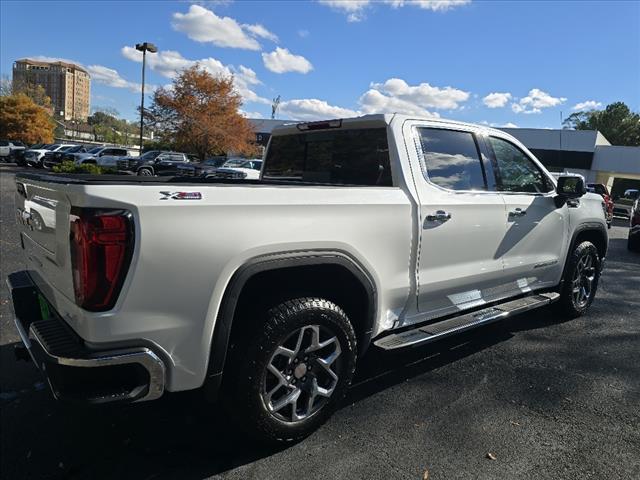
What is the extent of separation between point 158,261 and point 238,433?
1352 millimetres

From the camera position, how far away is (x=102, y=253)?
2078mm

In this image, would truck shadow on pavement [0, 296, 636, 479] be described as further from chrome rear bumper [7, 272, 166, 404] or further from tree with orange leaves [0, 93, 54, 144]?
tree with orange leaves [0, 93, 54, 144]

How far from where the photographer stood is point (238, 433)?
295cm

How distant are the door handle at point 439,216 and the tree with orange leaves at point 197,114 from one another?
34.4m

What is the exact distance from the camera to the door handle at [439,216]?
11.0 ft

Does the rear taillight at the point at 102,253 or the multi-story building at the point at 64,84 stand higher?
the multi-story building at the point at 64,84

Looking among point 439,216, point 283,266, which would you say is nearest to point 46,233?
point 283,266

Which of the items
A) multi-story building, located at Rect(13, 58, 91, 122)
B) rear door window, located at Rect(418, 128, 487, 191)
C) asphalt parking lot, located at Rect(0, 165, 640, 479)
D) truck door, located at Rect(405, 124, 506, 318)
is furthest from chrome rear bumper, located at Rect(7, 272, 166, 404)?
multi-story building, located at Rect(13, 58, 91, 122)

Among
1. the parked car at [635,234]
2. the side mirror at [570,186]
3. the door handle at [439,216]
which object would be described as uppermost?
the side mirror at [570,186]

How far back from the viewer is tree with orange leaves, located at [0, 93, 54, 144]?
4141 centimetres

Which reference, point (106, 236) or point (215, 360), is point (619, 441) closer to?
point (215, 360)

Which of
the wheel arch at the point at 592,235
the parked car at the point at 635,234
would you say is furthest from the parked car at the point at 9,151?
the wheel arch at the point at 592,235

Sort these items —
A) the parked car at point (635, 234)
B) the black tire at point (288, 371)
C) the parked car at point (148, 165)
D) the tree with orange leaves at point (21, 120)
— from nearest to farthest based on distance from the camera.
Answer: the black tire at point (288, 371) → the parked car at point (635, 234) → the parked car at point (148, 165) → the tree with orange leaves at point (21, 120)

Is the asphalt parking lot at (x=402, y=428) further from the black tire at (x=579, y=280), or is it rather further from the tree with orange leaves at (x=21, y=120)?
the tree with orange leaves at (x=21, y=120)
